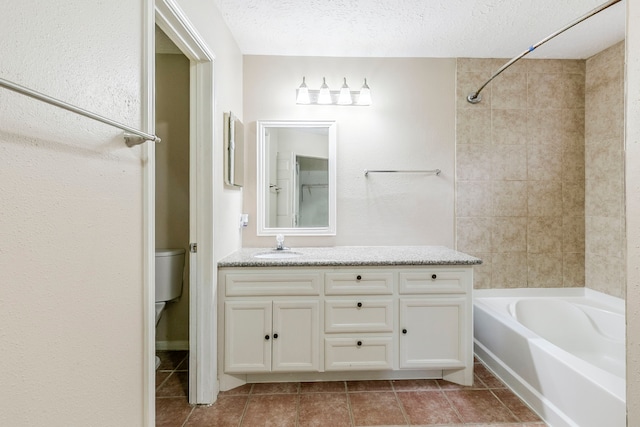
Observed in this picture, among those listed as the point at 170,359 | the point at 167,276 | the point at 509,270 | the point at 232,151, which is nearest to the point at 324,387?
the point at 170,359

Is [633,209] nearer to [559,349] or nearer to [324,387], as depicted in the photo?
[559,349]

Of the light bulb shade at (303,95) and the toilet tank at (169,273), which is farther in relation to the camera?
the light bulb shade at (303,95)

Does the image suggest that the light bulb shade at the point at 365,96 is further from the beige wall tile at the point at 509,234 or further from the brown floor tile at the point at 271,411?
the brown floor tile at the point at 271,411

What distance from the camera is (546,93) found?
8.09ft

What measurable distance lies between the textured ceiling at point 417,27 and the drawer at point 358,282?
166 centimetres

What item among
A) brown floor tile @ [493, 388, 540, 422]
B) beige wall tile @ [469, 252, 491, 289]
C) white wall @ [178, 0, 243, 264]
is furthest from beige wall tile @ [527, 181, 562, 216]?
white wall @ [178, 0, 243, 264]

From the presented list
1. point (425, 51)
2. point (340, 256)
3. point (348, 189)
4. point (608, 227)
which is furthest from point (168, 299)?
point (608, 227)

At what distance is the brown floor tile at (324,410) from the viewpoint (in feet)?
5.33

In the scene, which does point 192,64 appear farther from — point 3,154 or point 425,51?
point 425,51

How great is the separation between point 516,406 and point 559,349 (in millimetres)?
427

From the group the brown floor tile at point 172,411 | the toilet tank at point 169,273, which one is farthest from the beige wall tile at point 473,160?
the brown floor tile at point 172,411

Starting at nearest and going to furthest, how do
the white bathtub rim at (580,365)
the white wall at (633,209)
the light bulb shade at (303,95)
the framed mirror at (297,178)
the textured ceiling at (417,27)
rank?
1. the white wall at (633,209)
2. the white bathtub rim at (580,365)
3. the textured ceiling at (417,27)
4. the light bulb shade at (303,95)
5. the framed mirror at (297,178)

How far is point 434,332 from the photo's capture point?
6.29 feet


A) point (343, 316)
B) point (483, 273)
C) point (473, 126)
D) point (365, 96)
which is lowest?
point (343, 316)
